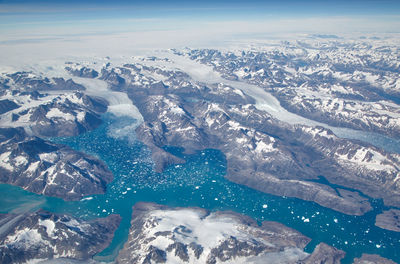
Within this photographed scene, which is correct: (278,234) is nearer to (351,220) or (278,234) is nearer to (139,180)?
(351,220)

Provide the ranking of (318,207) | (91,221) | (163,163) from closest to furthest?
(91,221), (318,207), (163,163)

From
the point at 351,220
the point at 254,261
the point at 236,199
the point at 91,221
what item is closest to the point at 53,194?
the point at 91,221

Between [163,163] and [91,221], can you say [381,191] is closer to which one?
[163,163]

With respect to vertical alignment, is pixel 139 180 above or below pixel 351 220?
above

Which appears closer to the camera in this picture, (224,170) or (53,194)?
(53,194)

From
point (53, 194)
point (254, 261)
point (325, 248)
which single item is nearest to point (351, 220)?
point (325, 248)

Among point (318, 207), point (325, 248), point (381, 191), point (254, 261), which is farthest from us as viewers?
point (381, 191)
